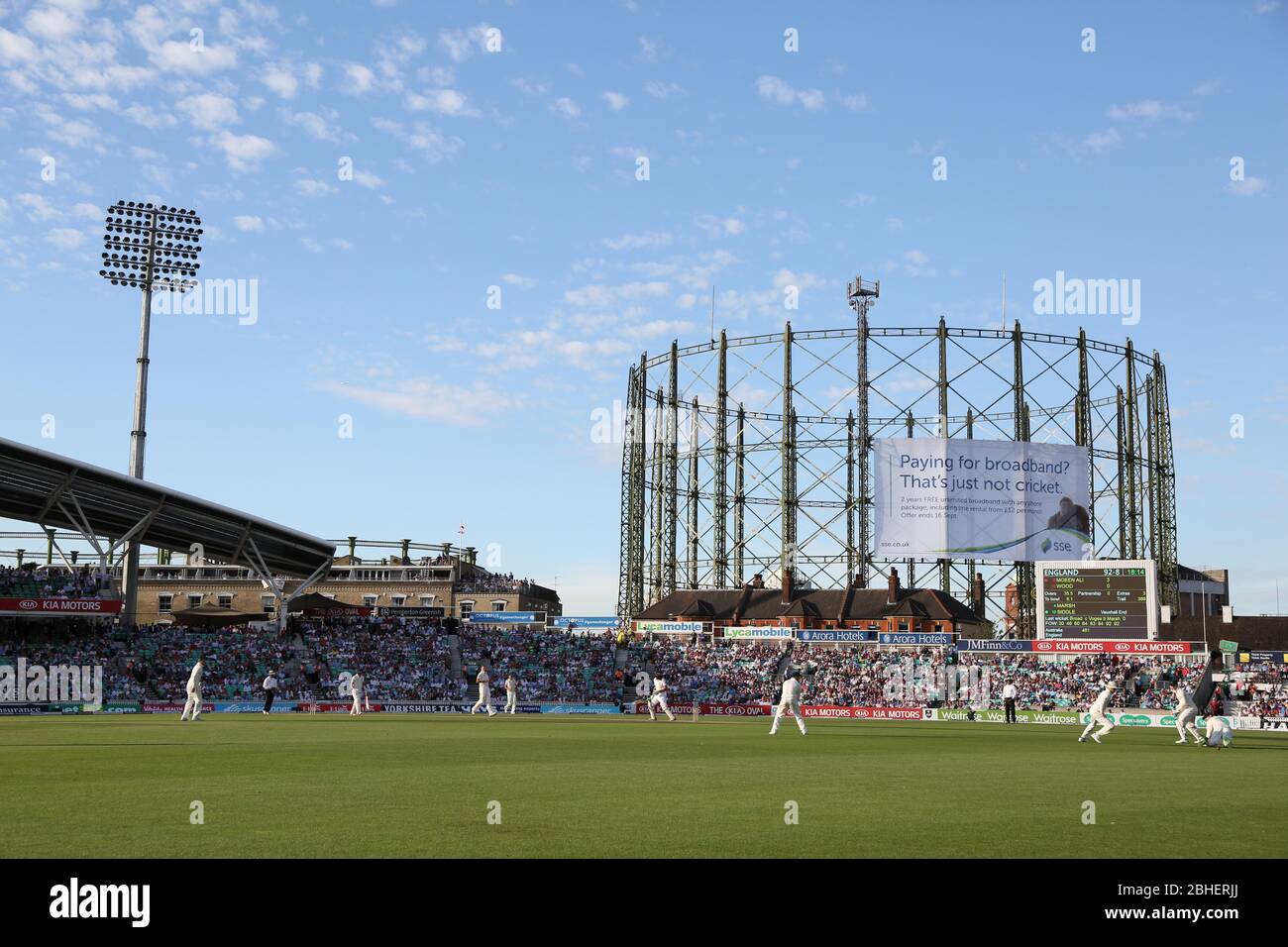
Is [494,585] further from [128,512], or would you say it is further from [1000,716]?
[1000,716]

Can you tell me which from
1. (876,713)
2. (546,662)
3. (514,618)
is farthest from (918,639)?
(514,618)

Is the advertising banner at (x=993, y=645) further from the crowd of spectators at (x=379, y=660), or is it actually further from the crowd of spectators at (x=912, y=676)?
the crowd of spectators at (x=379, y=660)

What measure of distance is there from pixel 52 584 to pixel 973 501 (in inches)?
1981

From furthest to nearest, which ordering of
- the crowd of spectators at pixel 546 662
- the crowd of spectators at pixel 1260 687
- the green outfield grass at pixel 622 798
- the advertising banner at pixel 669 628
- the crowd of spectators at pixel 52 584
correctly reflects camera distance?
the advertising banner at pixel 669 628 → the crowd of spectators at pixel 546 662 → the crowd of spectators at pixel 52 584 → the crowd of spectators at pixel 1260 687 → the green outfield grass at pixel 622 798

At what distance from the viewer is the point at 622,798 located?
1394 cm

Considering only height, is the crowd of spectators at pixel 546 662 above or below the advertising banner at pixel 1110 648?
below

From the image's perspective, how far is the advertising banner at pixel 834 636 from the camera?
65.4 m

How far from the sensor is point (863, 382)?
78000 millimetres

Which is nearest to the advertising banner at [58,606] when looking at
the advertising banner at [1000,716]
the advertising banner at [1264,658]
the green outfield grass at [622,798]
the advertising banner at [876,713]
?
the green outfield grass at [622,798]

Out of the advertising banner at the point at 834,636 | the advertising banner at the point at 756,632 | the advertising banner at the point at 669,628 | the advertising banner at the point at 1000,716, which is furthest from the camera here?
the advertising banner at the point at 669,628

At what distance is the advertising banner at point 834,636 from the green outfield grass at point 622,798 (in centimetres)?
3968
